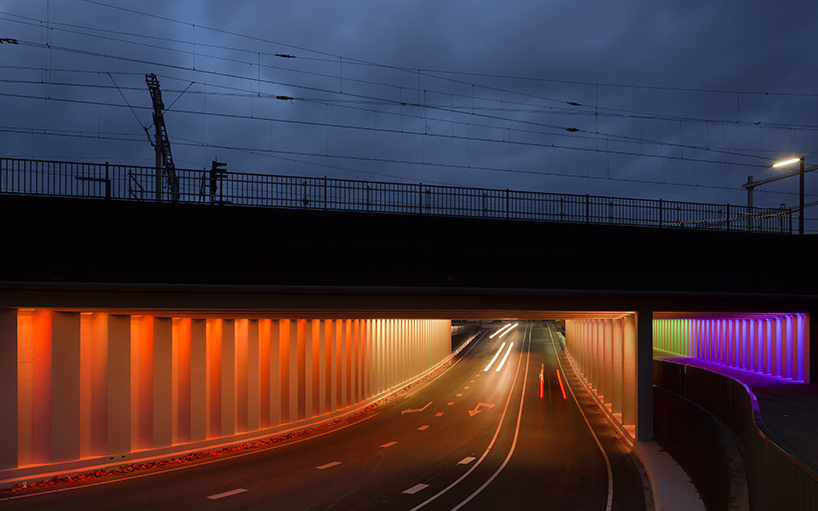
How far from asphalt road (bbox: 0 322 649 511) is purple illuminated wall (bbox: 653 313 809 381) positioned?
8110mm

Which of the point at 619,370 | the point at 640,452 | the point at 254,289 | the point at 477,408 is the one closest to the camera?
the point at 254,289

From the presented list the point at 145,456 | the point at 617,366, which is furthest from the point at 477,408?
the point at 145,456

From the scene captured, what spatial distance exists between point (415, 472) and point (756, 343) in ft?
67.7

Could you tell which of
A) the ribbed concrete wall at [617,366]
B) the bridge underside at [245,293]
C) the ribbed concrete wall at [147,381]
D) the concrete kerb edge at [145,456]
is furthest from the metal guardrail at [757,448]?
the ribbed concrete wall at [147,381]

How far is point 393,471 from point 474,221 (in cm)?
794

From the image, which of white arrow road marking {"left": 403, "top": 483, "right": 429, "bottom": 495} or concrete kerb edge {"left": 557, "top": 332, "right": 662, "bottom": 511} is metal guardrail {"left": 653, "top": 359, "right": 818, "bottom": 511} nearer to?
concrete kerb edge {"left": 557, "top": 332, "right": 662, "bottom": 511}

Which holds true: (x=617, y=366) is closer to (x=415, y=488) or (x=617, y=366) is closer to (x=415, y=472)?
(x=415, y=472)

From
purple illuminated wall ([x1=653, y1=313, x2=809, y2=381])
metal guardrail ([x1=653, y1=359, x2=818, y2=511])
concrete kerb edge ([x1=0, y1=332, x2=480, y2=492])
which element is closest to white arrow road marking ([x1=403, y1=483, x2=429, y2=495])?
metal guardrail ([x1=653, y1=359, x2=818, y2=511])

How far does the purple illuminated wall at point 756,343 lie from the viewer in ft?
77.6

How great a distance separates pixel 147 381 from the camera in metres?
17.5

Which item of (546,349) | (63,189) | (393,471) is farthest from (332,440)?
(546,349)

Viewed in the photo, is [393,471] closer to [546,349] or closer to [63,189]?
[63,189]

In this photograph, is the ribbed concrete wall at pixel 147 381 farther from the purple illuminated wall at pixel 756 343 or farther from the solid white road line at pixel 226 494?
the purple illuminated wall at pixel 756 343

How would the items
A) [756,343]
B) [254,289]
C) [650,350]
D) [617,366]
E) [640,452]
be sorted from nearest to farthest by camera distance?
[254,289] → [640,452] → [650,350] → [617,366] → [756,343]
